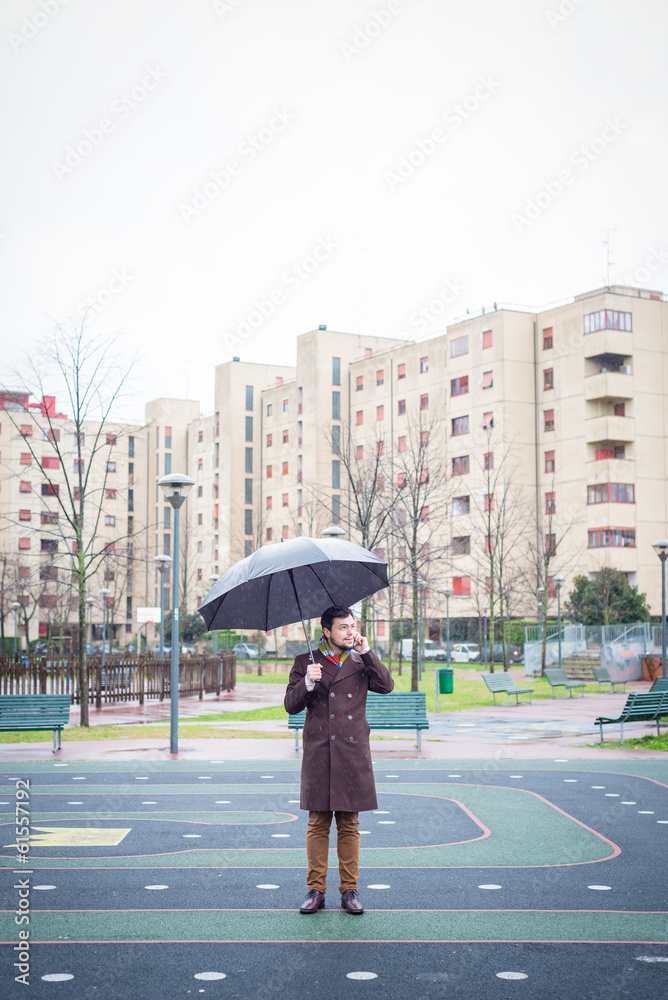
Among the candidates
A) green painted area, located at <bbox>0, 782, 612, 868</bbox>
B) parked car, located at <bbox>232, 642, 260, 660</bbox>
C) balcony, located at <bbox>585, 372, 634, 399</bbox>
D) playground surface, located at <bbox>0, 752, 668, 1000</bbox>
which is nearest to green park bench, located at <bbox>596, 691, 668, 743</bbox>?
playground surface, located at <bbox>0, 752, 668, 1000</bbox>

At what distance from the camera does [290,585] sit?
7199 mm

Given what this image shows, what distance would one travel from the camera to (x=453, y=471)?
66438 mm

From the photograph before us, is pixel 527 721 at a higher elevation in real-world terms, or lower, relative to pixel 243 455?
lower

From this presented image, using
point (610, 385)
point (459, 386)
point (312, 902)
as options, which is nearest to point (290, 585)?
point (312, 902)

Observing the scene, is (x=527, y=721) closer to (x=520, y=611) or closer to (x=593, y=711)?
(x=593, y=711)

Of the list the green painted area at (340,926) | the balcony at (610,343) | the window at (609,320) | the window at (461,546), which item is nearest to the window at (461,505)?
the window at (461,546)

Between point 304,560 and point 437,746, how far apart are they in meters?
12.0

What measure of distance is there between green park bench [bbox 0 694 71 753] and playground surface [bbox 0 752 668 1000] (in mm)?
3122

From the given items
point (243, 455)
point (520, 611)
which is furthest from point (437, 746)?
point (243, 455)

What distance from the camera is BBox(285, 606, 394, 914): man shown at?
6340 millimetres

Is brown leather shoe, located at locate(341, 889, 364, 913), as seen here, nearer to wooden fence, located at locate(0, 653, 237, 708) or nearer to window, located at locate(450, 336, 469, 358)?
wooden fence, located at locate(0, 653, 237, 708)

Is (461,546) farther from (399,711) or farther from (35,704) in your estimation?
(35,704)

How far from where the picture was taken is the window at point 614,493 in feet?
191

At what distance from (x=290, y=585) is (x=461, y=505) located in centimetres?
5933
